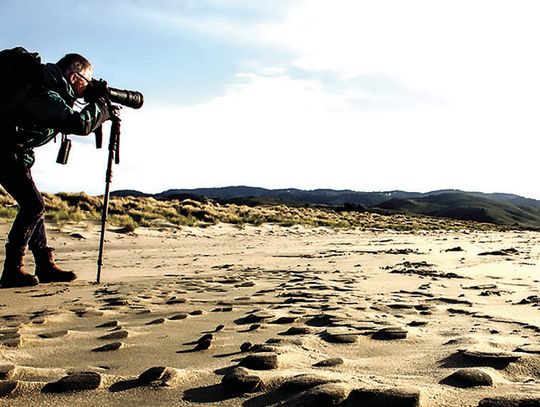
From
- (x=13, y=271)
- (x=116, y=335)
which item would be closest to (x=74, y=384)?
(x=116, y=335)

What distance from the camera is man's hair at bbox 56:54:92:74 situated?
4.74 metres

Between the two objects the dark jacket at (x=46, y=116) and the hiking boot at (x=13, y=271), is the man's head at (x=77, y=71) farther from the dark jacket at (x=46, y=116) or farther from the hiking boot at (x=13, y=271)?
the hiking boot at (x=13, y=271)

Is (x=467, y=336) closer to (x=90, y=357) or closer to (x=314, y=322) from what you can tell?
(x=314, y=322)

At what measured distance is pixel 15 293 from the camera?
4.59 meters

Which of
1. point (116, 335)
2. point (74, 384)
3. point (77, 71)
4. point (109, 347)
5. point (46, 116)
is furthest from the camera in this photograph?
point (77, 71)

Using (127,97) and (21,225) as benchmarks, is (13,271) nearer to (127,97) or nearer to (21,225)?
(21,225)

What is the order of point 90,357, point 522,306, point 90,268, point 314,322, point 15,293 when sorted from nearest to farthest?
point 90,357
point 314,322
point 522,306
point 15,293
point 90,268

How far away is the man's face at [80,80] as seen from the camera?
4.77 m

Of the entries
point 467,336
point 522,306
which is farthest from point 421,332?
point 522,306

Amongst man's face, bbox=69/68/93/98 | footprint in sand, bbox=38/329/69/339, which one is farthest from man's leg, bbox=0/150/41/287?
footprint in sand, bbox=38/329/69/339

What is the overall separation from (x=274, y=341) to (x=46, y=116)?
9.77ft

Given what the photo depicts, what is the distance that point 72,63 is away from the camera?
4.76 metres

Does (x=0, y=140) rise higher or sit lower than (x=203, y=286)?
higher

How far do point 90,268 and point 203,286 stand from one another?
291cm
